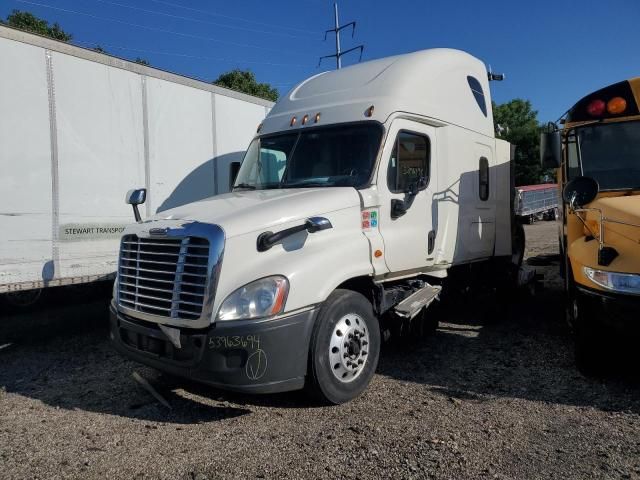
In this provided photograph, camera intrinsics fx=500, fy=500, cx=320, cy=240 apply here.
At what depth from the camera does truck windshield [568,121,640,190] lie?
5.11m

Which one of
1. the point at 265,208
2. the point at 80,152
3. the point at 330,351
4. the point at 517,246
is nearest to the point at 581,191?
the point at 330,351

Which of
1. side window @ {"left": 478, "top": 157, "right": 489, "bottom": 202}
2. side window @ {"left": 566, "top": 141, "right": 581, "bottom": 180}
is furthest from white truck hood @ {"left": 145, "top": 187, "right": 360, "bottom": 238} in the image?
side window @ {"left": 478, "top": 157, "right": 489, "bottom": 202}

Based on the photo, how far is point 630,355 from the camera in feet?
17.3

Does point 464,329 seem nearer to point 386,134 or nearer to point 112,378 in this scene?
point 386,134

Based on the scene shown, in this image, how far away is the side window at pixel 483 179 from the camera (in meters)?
6.73

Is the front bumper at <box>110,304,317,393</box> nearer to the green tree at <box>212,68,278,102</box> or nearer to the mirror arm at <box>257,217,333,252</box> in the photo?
the mirror arm at <box>257,217,333,252</box>

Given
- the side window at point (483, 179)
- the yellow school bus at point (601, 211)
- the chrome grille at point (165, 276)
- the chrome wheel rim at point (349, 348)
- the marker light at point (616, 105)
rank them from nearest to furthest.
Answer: the chrome grille at point (165, 276)
the yellow school bus at point (601, 211)
the chrome wheel rim at point (349, 348)
the marker light at point (616, 105)
the side window at point (483, 179)

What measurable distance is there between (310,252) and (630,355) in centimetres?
374

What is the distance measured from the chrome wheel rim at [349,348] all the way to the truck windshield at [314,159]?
→ 4.24ft

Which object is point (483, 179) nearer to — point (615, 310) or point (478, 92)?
point (478, 92)

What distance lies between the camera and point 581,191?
476cm

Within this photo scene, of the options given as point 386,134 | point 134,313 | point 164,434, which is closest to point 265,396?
point 164,434

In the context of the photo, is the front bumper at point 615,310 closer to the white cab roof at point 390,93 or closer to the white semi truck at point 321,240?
the white semi truck at point 321,240

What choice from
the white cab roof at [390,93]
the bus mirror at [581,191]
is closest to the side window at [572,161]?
the bus mirror at [581,191]
